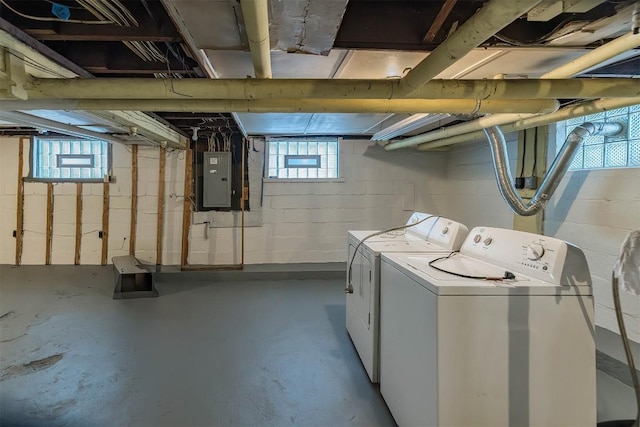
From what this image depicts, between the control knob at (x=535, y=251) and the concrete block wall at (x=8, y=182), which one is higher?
the concrete block wall at (x=8, y=182)

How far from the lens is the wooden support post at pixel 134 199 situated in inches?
189

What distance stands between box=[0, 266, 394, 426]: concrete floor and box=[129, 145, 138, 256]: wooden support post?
80 cm

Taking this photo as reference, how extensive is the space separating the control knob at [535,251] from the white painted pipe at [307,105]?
2.94 ft

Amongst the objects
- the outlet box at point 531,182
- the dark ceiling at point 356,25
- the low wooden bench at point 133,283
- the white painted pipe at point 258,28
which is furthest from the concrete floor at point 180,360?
the outlet box at point 531,182

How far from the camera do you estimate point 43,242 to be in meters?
4.79

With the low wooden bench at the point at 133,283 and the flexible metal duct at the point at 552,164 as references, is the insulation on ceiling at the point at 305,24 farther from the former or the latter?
the low wooden bench at the point at 133,283

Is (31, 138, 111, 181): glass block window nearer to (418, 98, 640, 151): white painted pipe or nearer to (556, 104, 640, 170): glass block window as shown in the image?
(418, 98, 640, 151): white painted pipe

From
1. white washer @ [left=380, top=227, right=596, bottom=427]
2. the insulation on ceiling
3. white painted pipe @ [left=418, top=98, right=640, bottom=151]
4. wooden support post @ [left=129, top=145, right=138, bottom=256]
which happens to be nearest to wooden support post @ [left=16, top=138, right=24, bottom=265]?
wooden support post @ [left=129, top=145, right=138, bottom=256]

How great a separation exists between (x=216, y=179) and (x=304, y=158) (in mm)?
1308

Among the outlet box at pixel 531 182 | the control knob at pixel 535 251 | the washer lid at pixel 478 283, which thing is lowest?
the washer lid at pixel 478 283

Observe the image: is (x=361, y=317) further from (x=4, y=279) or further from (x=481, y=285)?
(x=4, y=279)

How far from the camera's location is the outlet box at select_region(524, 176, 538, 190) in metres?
3.22

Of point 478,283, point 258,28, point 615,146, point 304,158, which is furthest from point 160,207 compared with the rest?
point 615,146

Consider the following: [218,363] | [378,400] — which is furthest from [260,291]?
[378,400]
